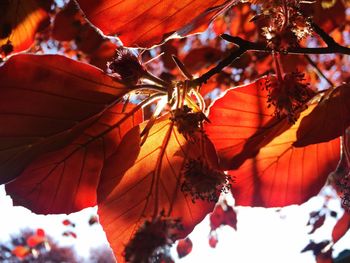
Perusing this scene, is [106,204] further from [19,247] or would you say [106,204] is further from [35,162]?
[19,247]

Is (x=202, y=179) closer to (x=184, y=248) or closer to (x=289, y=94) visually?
(x=289, y=94)

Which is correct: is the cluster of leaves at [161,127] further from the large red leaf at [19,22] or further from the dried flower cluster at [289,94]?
the large red leaf at [19,22]

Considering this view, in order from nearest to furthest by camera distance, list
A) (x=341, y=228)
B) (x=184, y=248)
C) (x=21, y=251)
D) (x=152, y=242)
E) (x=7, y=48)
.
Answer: (x=152, y=242) < (x=7, y=48) < (x=341, y=228) < (x=184, y=248) < (x=21, y=251)

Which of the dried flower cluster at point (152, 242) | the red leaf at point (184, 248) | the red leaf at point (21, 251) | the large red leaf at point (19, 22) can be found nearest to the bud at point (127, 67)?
the dried flower cluster at point (152, 242)

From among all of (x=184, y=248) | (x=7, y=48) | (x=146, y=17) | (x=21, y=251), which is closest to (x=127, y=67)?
(x=146, y=17)

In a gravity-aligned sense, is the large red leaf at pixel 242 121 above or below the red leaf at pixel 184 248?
below

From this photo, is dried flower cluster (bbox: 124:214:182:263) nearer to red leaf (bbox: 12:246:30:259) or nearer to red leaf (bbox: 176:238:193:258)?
red leaf (bbox: 176:238:193:258)
